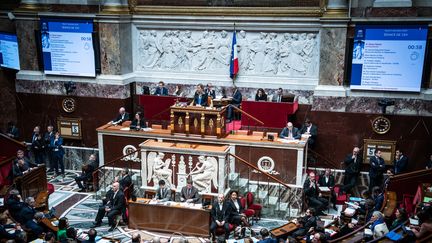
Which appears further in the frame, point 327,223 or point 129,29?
point 129,29

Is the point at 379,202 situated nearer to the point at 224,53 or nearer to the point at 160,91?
the point at 224,53

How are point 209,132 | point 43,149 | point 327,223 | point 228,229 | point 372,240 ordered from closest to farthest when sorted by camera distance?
point 372,240, point 228,229, point 327,223, point 209,132, point 43,149

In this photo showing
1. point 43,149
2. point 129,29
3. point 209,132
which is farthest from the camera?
point 129,29

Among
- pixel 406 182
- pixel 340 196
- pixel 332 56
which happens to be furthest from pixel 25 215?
pixel 332 56

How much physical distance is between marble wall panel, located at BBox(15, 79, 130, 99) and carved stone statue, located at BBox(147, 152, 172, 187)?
14.4 feet

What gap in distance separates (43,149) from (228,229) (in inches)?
313

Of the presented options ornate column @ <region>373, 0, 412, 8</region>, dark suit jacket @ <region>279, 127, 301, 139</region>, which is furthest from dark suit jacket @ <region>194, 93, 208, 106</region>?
ornate column @ <region>373, 0, 412, 8</region>

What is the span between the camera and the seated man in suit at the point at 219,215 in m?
12.3

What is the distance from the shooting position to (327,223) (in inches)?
515

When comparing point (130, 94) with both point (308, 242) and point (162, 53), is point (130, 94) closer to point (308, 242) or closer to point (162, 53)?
point (162, 53)

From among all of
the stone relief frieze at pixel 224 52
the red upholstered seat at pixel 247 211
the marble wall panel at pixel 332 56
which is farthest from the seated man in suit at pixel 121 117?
the marble wall panel at pixel 332 56

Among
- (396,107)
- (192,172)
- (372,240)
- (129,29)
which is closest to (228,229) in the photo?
(192,172)

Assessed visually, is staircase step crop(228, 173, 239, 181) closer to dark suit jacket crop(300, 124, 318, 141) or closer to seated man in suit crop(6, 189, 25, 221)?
dark suit jacket crop(300, 124, 318, 141)

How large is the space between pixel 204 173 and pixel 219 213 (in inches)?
62.6
